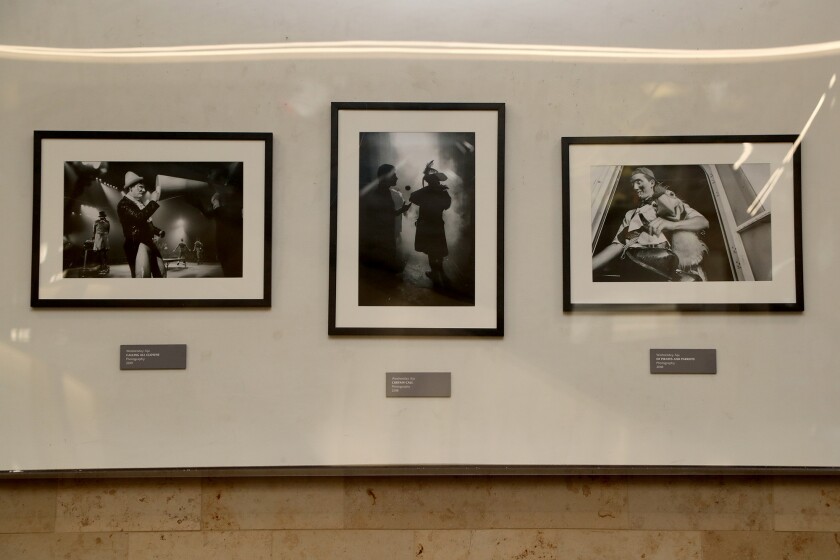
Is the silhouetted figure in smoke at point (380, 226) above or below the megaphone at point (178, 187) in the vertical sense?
below

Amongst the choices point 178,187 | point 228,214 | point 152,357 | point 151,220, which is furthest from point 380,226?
point 152,357

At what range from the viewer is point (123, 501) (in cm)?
339

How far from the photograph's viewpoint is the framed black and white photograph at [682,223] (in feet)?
11.0

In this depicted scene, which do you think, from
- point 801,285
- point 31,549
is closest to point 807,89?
point 801,285

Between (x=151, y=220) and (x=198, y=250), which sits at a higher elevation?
(x=151, y=220)

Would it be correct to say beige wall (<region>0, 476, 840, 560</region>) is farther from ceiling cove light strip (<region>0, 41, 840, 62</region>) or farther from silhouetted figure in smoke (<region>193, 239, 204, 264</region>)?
ceiling cove light strip (<region>0, 41, 840, 62</region>)

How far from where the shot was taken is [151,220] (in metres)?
3.38

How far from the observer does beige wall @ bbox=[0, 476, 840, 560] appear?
3.38m

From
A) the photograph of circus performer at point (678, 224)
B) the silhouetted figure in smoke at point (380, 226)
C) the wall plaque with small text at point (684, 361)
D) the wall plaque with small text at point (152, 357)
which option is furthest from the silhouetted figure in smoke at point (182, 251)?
the wall plaque with small text at point (684, 361)

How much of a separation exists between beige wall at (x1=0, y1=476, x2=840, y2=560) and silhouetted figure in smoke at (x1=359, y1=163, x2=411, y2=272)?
1185 millimetres

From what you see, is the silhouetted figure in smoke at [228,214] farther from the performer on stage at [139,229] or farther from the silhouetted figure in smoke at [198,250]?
the performer on stage at [139,229]

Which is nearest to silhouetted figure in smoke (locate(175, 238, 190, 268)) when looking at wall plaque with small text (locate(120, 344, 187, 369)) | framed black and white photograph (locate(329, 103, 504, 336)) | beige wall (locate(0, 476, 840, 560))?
wall plaque with small text (locate(120, 344, 187, 369))

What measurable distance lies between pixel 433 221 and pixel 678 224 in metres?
1.29

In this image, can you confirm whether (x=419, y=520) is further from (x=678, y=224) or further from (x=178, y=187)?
(x=178, y=187)
